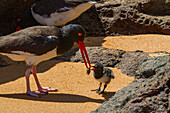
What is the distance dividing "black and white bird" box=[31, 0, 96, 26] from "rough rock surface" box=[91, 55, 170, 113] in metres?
5.74

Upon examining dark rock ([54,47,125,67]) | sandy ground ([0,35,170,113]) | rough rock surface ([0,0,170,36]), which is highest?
sandy ground ([0,35,170,113])

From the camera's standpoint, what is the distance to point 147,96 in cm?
322

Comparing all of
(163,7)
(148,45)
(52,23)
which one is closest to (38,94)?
(52,23)

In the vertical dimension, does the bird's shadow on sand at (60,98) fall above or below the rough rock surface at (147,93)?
below

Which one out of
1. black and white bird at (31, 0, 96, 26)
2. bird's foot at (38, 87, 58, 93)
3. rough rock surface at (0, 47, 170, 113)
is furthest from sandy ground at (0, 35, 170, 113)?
black and white bird at (31, 0, 96, 26)

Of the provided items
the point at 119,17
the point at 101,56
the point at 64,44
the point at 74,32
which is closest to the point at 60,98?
the point at 64,44

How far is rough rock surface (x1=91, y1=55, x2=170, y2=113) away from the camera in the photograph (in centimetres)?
308

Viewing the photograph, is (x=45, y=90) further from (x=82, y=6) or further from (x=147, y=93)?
(x=82, y=6)

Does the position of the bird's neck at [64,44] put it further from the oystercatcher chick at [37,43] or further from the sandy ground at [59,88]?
the sandy ground at [59,88]

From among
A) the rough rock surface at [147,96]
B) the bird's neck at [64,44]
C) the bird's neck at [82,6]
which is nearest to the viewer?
the rough rock surface at [147,96]

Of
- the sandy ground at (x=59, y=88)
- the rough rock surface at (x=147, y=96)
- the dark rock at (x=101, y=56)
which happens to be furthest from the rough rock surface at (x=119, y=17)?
the rough rock surface at (x=147, y=96)

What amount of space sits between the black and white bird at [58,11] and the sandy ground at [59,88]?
72.1 inches

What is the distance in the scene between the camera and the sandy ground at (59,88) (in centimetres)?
486

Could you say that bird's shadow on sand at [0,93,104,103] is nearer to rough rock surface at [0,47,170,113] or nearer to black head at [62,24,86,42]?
black head at [62,24,86,42]
